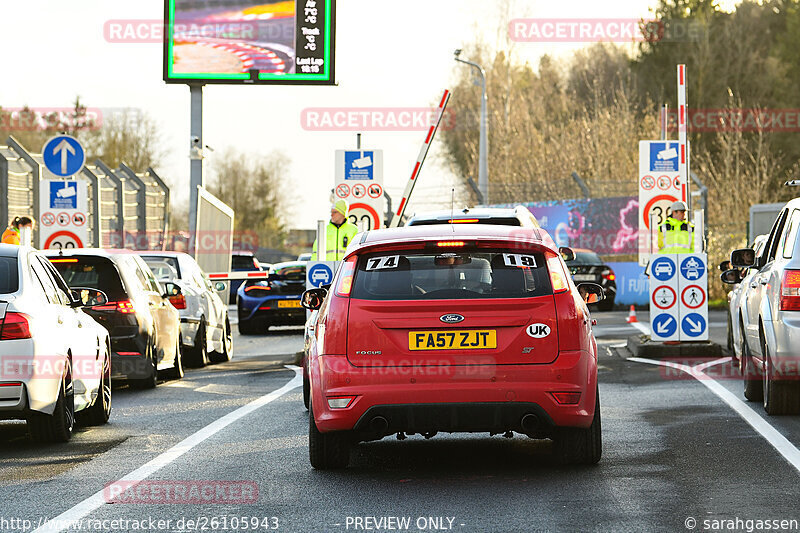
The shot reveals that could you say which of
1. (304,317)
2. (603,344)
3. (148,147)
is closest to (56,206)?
(304,317)

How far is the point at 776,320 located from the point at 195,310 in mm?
9201

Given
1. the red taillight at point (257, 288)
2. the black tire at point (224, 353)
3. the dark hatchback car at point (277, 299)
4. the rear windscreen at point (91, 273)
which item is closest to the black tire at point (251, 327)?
the dark hatchback car at point (277, 299)

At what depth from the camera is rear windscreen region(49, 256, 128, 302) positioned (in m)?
15.0

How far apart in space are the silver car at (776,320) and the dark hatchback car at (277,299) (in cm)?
1364

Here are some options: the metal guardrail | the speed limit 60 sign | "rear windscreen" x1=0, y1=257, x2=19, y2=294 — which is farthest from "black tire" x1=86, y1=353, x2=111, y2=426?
the metal guardrail

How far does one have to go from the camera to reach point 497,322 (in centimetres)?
859

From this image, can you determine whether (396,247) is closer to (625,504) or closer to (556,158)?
(625,504)

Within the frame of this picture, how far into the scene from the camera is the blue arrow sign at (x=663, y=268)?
18.6 metres

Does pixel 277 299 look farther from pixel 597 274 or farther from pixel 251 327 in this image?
pixel 597 274

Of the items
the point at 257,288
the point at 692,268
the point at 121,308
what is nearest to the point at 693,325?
the point at 692,268

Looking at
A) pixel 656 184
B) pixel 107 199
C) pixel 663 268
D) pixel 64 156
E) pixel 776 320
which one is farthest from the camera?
pixel 107 199

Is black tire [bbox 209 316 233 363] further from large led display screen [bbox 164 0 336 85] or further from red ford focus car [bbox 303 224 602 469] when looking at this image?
red ford focus car [bbox 303 224 602 469]

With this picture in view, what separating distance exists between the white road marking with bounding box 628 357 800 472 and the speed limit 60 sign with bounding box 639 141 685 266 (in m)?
3.39

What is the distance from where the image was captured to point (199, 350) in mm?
18906
